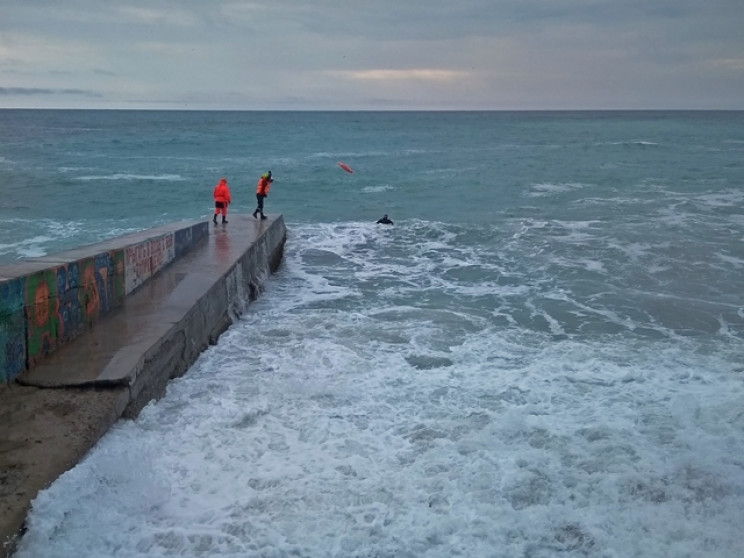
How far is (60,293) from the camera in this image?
8078 millimetres

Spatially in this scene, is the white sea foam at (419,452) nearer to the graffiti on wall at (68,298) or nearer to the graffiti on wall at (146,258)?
the graffiti on wall at (68,298)

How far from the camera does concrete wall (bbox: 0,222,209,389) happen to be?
705 cm

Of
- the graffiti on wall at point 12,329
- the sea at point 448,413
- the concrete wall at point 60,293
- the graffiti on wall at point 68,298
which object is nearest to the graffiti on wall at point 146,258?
the concrete wall at point 60,293

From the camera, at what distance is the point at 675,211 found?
23.9 metres

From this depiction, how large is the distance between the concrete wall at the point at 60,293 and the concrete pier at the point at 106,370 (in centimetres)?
12

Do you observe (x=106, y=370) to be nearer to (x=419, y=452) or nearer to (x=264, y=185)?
(x=419, y=452)

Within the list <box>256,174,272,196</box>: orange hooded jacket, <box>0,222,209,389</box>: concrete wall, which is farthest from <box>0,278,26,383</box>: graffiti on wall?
<box>256,174,272,196</box>: orange hooded jacket

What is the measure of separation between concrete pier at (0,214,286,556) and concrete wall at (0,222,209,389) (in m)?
0.12

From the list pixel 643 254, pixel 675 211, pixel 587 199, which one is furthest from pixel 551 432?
pixel 587 199

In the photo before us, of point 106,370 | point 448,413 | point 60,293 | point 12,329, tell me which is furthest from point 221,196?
point 448,413

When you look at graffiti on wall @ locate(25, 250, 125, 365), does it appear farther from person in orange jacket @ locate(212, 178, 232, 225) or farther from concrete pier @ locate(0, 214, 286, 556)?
person in orange jacket @ locate(212, 178, 232, 225)

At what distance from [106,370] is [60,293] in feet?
3.95

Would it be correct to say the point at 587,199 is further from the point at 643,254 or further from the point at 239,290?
the point at 239,290

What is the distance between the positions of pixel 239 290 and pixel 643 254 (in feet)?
33.3
